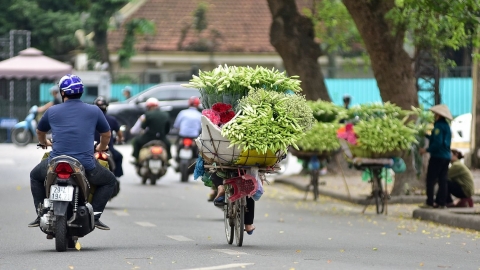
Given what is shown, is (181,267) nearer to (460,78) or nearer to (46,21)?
Result: (460,78)

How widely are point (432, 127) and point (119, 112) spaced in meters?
21.2

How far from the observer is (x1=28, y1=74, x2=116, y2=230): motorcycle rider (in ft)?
38.8

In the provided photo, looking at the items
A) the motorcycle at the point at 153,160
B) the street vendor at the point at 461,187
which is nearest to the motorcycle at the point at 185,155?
the motorcycle at the point at 153,160

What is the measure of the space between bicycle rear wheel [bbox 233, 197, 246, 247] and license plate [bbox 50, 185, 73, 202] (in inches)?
76.0

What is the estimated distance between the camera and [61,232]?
11.5m

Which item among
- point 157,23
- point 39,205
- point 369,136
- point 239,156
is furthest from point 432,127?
point 157,23

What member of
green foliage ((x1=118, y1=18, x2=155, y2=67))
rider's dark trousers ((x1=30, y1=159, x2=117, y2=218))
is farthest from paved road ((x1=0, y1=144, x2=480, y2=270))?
green foliage ((x1=118, y1=18, x2=155, y2=67))

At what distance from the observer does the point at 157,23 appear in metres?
49.5

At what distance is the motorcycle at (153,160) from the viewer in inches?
969

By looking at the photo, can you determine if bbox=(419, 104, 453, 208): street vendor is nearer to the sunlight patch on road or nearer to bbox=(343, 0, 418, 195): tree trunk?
bbox=(343, 0, 418, 195): tree trunk

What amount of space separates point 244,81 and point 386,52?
8.67 meters

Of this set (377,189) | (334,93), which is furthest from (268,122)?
(334,93)

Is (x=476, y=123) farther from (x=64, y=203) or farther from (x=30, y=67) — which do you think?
(x=30, y=67)

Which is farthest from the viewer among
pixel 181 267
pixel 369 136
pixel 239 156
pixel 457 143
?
pixel 457 143
